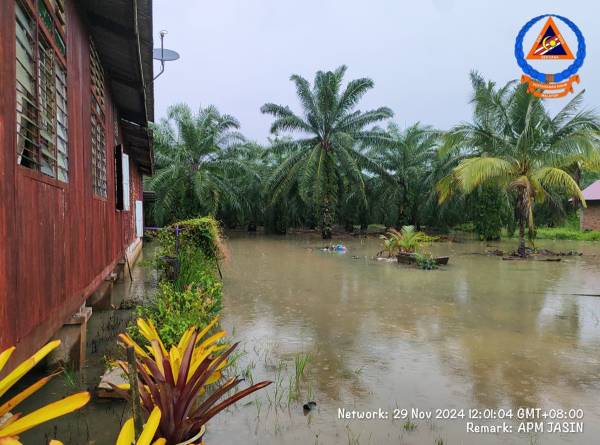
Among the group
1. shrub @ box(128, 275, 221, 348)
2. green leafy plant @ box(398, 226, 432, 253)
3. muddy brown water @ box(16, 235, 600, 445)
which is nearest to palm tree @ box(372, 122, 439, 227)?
green leafy plant @ box(398, 226, 432, 253)

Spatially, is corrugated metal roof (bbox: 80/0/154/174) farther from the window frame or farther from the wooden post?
the wooden post

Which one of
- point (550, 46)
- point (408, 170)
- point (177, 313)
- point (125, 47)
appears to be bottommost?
point (177, 313)

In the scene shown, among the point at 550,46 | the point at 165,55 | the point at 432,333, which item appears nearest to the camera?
the point at 432,333

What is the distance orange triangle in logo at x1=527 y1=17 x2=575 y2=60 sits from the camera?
14852mm

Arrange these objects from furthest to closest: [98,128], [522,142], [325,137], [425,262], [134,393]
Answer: [325,137] < [522,142] < [425,262] < [98,128] < [134,393]

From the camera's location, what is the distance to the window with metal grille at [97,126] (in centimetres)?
632

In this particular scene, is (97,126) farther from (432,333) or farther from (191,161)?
(191,161)

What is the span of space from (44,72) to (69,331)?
2.44m

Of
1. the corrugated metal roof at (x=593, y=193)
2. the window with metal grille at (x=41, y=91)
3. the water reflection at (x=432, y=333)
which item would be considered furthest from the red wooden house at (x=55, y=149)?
the corrugated metal roof at (x=593, y=193)

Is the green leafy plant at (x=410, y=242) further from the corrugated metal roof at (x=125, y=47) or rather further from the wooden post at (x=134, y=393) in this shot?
the wooden post at (x=134, y=393)

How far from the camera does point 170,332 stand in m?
4.50

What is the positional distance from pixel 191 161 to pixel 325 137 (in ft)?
24.1

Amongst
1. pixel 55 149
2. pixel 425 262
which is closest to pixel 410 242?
pixel 425 262

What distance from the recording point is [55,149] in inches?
155
